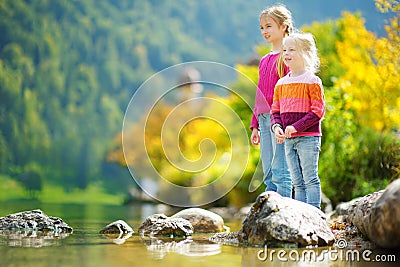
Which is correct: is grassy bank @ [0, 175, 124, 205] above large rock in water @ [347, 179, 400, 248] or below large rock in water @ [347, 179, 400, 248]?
above

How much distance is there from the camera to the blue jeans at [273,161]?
→ 4.03 metres

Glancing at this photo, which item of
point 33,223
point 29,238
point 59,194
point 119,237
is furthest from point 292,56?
point 59,194

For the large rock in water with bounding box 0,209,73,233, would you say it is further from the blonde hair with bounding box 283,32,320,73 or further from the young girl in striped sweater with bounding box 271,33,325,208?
the blonde hair with bounding box 283,32,320,73

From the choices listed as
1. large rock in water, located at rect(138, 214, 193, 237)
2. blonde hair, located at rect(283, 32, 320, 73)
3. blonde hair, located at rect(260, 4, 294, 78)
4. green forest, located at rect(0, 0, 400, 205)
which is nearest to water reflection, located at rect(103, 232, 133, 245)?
large rock in water, located at rect(138, 214, 193, 237)

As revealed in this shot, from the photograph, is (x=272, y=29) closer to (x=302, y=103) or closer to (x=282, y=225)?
(x=302, y=103)

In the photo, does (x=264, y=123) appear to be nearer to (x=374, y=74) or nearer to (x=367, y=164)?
(x=367, y=164)

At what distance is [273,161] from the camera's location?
4086mm

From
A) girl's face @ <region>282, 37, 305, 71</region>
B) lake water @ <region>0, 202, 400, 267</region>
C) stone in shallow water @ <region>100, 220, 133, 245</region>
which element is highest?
girl's face @ <region>282, 37, 305, 71</region>

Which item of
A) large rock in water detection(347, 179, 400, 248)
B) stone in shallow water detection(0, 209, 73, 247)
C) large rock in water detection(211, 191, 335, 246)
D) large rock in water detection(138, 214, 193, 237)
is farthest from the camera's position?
large rock in water detection(138, 214, 193, 237)

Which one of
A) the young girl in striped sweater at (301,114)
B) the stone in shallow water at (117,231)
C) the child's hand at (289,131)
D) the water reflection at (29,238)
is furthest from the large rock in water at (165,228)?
the child's hand at (289,131)

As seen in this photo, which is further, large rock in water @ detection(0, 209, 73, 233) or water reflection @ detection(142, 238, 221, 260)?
large rock in water @ detection(0, 209, 73, 233)

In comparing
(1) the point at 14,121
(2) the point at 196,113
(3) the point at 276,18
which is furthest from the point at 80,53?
(3) the point at 276,18

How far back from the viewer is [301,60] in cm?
389

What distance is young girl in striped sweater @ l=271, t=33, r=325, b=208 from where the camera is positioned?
379 cm
